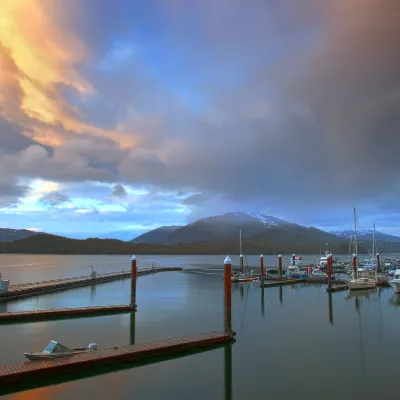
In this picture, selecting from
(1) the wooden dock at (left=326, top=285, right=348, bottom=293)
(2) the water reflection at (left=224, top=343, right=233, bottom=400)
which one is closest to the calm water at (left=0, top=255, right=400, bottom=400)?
(2) the water reflection at (left=224, top=343, right=233, bottom=400)

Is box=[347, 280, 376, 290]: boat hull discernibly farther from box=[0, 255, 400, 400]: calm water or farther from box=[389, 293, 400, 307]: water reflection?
box=[0, 255, 400, 400]: calm water

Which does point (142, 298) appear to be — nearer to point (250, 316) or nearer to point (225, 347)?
point (250, 316)

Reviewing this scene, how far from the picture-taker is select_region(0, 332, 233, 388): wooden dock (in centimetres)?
1496

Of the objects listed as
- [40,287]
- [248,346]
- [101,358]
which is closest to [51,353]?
[101,358]

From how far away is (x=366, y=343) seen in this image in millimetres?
23688

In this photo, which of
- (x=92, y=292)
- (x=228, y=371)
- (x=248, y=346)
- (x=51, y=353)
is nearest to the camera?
(x=51, y=353)

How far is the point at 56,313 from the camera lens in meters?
28.7

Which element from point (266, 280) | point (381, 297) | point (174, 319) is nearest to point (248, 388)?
point (174, 319)

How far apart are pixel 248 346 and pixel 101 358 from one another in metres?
9.27

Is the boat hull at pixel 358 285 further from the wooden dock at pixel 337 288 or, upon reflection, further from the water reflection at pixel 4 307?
the water reflection at pixel 4 307

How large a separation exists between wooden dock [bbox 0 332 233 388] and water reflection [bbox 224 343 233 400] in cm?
74

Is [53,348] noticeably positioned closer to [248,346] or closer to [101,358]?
[101,358]

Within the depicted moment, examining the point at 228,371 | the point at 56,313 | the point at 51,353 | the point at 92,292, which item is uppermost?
the point at 51,353

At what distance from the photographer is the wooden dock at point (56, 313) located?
27078 mm
